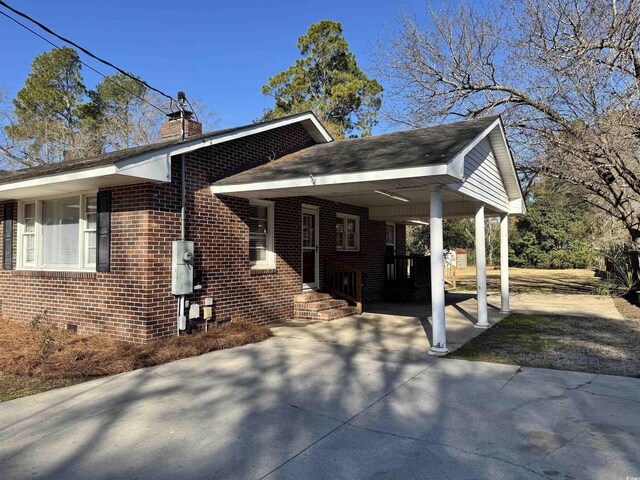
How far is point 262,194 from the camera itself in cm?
831

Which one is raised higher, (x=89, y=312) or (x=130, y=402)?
(x=89, y=312)

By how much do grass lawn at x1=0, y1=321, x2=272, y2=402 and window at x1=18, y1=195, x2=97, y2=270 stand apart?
129 cm

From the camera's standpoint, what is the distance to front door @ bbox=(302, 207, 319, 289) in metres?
10.9

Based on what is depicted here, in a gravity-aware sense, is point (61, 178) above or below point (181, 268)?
above

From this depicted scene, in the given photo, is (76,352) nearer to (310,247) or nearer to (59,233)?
(59,233)

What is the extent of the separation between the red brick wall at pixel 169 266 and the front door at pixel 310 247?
1.74 feet

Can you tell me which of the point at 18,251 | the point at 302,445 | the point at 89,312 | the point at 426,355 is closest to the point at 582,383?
the point at 426,355

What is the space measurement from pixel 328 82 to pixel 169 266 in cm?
2378

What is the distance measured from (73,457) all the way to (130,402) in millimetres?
1263

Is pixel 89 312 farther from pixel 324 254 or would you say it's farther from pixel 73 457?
pixel 324 254

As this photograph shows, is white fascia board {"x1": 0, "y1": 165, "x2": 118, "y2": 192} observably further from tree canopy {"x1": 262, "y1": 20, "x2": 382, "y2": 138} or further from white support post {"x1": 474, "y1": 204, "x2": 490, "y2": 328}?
tree canopy {"x1": 262, "y1": 20, "x2": 382, "y2": 138}

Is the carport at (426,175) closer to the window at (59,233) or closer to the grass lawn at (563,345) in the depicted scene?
the grass lawn at (563,345)

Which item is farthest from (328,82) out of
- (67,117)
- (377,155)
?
(377,155)

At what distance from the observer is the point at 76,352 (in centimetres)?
638
